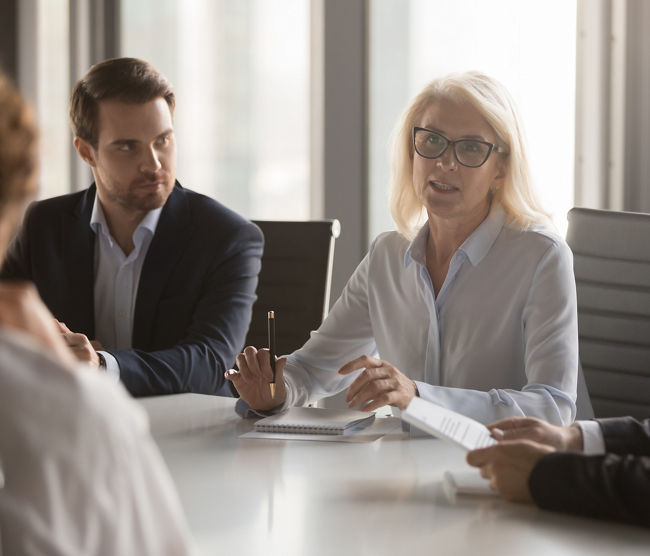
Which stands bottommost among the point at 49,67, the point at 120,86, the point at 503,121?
the point at 503,121

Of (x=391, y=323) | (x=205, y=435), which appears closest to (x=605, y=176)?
(x=391, y=323)

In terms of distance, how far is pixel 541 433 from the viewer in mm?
1416

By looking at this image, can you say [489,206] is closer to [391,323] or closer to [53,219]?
[391,323]

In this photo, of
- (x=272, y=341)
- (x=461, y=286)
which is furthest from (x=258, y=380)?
(x=461, y=286)

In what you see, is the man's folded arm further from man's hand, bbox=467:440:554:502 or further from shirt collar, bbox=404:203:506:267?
shirt collar, bbox=404:203:506:267

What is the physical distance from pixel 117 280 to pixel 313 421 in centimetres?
95

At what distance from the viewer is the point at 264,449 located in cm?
157

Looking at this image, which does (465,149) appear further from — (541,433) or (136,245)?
(136,245)

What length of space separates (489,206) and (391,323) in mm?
363

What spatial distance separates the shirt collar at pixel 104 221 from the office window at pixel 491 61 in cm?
130

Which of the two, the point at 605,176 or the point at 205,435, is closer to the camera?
the point at 205,435

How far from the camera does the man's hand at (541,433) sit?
141 centimetres

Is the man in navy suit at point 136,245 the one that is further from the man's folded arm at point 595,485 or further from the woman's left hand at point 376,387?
the man's folded arm at point 595,485

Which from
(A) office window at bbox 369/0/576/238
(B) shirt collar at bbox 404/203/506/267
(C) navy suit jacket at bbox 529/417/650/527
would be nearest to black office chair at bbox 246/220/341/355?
(B) shirt collar at bbox 404/203/506/267
